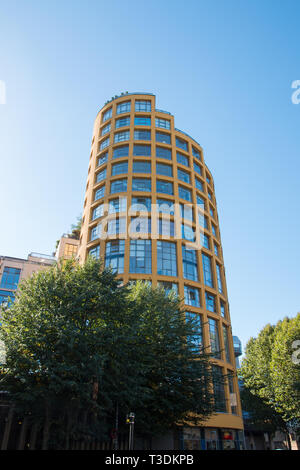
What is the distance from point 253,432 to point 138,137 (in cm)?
5151

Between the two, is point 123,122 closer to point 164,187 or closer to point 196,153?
point 196,153

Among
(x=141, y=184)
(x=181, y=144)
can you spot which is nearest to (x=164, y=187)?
(x=141, y=184)

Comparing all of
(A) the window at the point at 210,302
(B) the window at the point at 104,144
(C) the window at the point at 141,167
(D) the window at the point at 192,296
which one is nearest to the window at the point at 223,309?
(A) the window at the point at 210,302

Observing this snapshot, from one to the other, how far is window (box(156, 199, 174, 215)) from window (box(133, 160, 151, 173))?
15.8 ft

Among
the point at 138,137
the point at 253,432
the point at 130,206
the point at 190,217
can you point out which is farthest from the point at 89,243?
the point at 253,432

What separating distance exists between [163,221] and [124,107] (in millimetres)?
19963

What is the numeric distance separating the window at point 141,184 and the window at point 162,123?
9.94 metres

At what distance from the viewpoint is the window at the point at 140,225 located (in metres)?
38.3

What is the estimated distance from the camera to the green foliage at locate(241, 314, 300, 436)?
33031 mm

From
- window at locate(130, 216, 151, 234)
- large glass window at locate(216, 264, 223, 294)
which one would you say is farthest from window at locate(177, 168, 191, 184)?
large glass window at locate(216, 264, 223, 294)

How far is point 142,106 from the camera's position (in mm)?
48312

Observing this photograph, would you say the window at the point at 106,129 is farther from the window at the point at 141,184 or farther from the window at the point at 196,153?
the window at the point at 196,153

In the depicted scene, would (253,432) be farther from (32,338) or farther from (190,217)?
A: (32,338)

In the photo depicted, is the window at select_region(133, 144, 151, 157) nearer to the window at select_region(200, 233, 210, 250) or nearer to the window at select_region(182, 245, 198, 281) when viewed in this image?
the window at select_region(200, 233, 210, 250)
